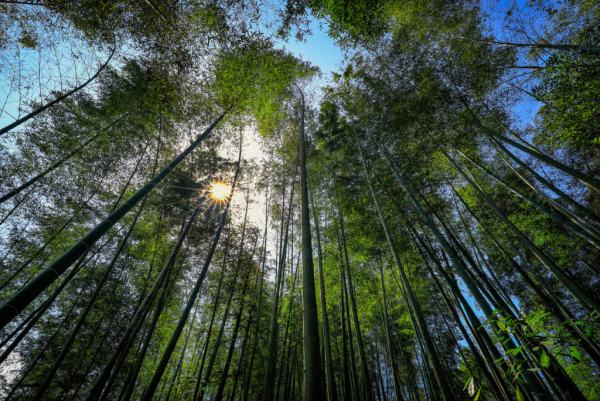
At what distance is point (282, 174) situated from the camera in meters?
7.08

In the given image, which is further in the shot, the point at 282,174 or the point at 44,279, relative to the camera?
the point at 282,174

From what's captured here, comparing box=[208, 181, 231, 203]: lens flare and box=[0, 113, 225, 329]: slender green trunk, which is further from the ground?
box=[208, 181, 231, 203]: lens flare

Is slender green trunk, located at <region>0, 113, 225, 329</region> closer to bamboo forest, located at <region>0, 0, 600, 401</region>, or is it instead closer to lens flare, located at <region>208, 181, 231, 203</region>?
bamboo forest, located at <region>0, 0, 600, 401</region>

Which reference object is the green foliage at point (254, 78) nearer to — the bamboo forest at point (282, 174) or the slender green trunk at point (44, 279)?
the bamboo forest at point (282, 174)

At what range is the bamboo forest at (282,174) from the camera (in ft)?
11.8

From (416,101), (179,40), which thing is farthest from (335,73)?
(179,40)

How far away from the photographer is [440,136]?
490 cm

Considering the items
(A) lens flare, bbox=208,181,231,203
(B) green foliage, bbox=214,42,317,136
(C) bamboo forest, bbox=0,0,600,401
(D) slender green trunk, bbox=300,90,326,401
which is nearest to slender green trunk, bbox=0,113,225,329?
(C) bamboo forest, bbox=0,0,600,401

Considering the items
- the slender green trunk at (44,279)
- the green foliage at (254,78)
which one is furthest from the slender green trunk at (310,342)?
the green foliage at (254,78)

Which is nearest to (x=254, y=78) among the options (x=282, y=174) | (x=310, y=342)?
(x=282, y=174)

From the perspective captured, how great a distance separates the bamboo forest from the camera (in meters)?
3.61

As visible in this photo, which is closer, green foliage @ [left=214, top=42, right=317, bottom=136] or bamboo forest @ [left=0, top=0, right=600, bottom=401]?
bamboo forest @ [left=0, top=0, right=600, bottom=401]

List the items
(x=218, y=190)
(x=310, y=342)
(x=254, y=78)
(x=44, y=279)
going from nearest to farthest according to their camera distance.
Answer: (x=310, y=342) < (x=44, y=279) < (x=254, y=78) < (x=218, y=190)

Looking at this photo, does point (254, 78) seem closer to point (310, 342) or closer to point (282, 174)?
point (282, 174)
